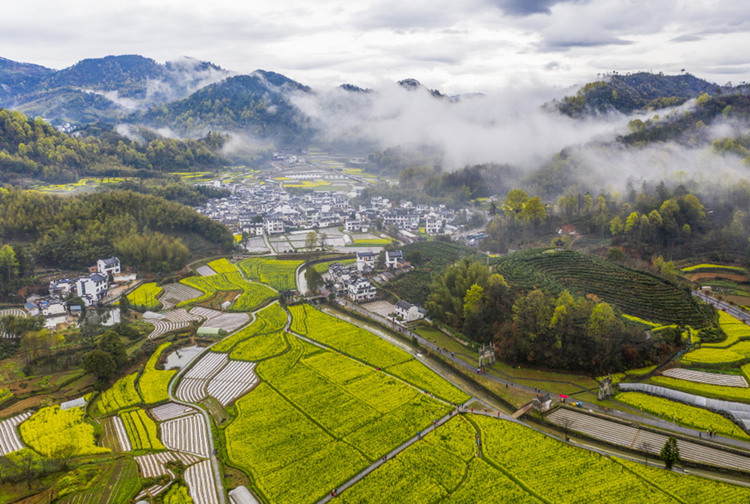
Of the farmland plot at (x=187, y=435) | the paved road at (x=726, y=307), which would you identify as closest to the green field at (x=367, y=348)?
the farmland plot at (x=187, y=435)

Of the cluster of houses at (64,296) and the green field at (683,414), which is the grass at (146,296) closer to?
the cluster of houses at (64,296)

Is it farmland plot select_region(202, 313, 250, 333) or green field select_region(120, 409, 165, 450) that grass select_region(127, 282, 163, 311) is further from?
green field select_region(120, 409, 165, 450)

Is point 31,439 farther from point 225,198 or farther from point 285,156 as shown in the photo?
point 285,156

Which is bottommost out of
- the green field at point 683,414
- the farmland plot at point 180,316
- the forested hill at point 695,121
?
the farmland plot at point 180,316

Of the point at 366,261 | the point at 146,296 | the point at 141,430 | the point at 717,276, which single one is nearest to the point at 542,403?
the point at 141,430

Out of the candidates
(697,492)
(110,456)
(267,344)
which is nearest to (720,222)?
(697,492)
